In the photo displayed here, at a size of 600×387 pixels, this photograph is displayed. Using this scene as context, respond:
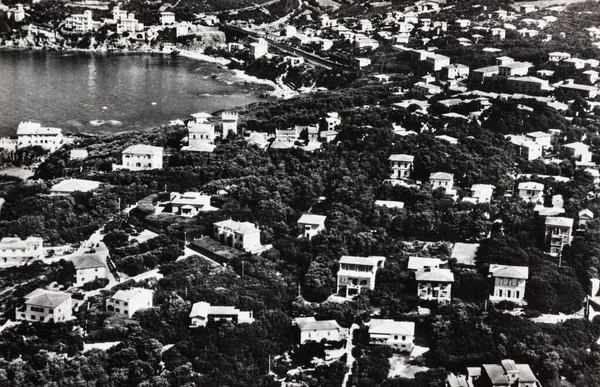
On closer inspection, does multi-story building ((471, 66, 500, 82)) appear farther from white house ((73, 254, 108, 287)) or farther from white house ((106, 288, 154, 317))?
white house ((106, 288, 154, 317))

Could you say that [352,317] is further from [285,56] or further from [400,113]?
[285,56]

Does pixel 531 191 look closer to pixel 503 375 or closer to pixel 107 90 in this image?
A: pixel 503 375

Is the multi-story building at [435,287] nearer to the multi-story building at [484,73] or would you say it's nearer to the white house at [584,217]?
the white house at [584,217]

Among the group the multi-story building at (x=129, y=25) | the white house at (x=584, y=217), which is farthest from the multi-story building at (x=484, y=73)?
the multi-story building at (x=129, y=25)

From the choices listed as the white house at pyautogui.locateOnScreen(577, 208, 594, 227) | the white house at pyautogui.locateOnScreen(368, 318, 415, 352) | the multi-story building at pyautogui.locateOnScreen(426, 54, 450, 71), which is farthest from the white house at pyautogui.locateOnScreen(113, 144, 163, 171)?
the multi-story building at pyautogui.locateOnScreen(426, 54, 450, 71)

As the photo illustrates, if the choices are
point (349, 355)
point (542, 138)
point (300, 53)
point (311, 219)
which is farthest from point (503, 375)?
point (300, 53)

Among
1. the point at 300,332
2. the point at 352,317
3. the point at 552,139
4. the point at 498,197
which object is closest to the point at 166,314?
the point at 300,332
